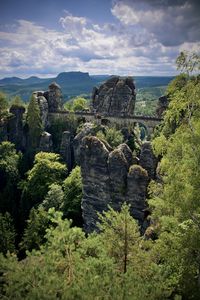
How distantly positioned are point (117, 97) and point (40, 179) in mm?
21845

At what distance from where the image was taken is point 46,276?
13883mm

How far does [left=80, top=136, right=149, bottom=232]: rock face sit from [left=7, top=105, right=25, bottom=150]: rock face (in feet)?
116

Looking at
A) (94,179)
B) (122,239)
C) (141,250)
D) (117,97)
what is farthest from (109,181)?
(117,97)

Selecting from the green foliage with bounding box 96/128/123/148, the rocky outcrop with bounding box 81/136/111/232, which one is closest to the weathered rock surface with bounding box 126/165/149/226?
the rocky outcrop with bounding box 81/136/111/232

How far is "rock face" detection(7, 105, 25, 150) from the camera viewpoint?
74.8 m

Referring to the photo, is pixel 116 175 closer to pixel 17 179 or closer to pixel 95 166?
pixel 95 166

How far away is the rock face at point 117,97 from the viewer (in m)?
68.8

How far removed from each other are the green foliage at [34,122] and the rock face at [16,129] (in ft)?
12.9

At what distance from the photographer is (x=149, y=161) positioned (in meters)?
39.1

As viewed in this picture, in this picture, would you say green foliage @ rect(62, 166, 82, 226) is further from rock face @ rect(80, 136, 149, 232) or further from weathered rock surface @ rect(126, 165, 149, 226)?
weathered rock surface @ rect(126, 165, 149, 226)

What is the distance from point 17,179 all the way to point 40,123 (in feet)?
41.2

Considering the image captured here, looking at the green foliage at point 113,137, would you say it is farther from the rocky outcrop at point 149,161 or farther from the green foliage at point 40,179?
the rocky outcrop at point 149,161

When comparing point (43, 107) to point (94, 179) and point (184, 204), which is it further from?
point (184, 204)

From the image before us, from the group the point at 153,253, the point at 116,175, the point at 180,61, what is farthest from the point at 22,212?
the point at 180,61
